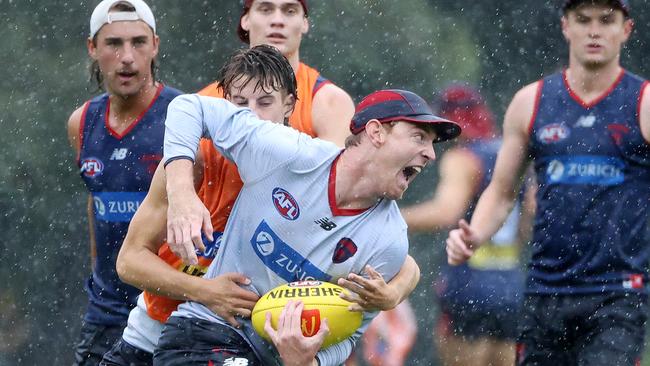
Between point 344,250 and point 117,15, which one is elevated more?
point 117,15

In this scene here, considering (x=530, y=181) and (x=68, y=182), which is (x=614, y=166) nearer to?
(x=530, y=181)

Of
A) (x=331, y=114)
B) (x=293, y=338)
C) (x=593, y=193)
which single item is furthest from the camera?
(x=593, y=193)

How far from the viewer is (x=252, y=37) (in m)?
8.87

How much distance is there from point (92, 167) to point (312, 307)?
8.86 ft

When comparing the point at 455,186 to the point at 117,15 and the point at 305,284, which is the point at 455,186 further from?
the point at 305,284

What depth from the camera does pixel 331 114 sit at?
27.2 feet

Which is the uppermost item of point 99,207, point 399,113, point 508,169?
point 399,113

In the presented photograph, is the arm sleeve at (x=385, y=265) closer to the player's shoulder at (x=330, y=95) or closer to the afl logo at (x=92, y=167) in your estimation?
the player's shoulder at (x=330, y=95)

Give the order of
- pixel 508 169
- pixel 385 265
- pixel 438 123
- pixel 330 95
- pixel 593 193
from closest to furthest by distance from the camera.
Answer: pixel 438 123 < pixel 385 265 < pixel 330 95 < pixel 593 193 < pixel 508 169

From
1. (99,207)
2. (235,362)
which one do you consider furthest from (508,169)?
(235,362)

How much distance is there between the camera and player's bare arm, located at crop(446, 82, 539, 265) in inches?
348

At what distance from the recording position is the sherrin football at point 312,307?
6387mm

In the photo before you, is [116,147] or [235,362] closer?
[235,362]

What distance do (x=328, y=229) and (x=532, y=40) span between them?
8740 millimetres
